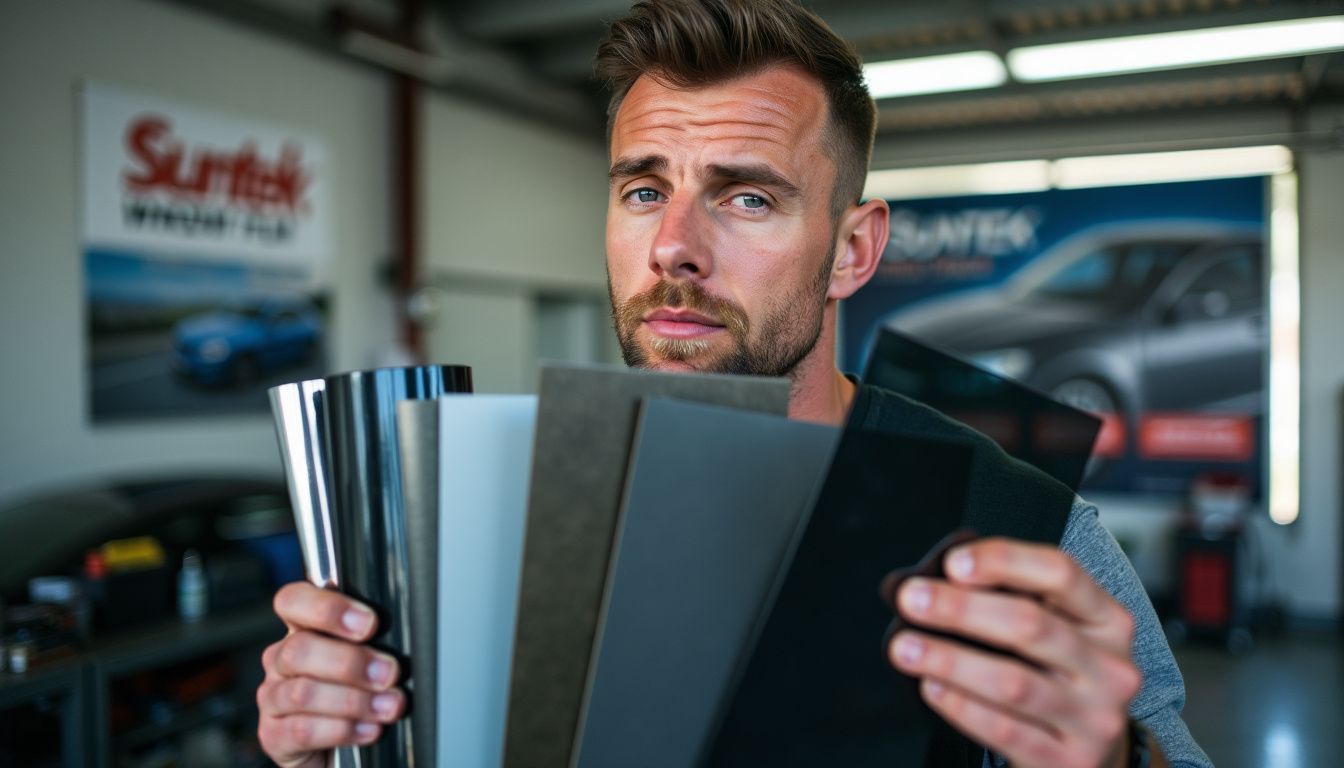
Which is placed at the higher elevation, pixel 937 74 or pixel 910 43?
pixel 910 43

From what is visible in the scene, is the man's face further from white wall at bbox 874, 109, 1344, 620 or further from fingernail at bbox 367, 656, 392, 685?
white wall at bbox 874, 109, 1344, 620

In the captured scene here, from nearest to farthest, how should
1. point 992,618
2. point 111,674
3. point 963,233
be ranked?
point 992,618 < point 111,674 < point 963,233

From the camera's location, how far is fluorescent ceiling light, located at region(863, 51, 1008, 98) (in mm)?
5332

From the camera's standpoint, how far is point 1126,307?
686 centimetres

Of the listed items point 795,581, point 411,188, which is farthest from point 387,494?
point 411,188

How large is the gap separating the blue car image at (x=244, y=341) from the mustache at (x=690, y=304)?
151 inches

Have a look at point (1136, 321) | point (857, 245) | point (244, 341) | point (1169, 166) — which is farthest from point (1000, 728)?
point (1169, 166)

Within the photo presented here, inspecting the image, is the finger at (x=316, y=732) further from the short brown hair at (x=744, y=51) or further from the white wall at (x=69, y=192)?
the white wall at (x=69, y=192)

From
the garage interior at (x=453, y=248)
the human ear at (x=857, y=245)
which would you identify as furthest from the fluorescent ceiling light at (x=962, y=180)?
the human ear at (x=857, y=245)

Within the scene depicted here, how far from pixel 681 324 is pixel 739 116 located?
0.26m

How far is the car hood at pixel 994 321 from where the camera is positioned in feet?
23.2

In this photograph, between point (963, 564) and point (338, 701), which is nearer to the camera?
point (963, 564)

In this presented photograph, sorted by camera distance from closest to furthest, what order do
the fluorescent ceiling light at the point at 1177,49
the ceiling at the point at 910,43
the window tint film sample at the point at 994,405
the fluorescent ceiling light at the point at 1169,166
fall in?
the window tint film sample at the point at 994,405
the fluorescent ceiling light at the point at 1177,49
the ceiling at the point at 910,43
the fluorescent ceiling light at the point at 1169,166

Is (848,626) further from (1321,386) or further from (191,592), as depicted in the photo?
(1321,386)
